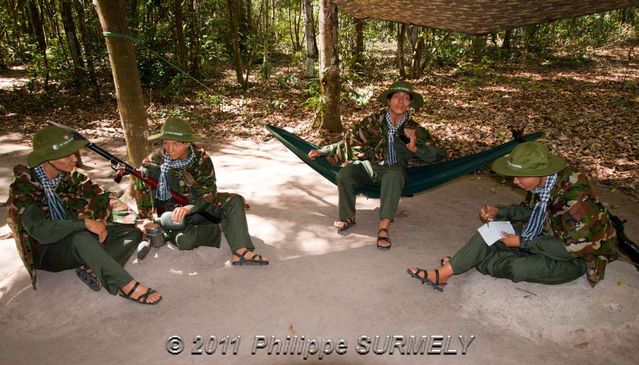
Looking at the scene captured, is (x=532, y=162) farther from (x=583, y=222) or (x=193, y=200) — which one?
(x=193, y=200)

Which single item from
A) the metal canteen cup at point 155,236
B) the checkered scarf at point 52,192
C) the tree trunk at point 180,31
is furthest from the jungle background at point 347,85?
the metal canteen cup at point 155,236

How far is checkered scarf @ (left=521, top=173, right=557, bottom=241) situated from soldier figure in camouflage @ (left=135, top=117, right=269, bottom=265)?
159 cm

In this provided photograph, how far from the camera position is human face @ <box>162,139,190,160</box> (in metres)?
2.61

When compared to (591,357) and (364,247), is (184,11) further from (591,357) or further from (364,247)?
(591,357)

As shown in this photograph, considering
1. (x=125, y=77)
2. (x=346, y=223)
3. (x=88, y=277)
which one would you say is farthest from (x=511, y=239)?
(x=125, y=77)

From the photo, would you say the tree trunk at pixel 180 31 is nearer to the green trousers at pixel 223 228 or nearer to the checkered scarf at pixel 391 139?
the checkered scarf at pixel 391 139

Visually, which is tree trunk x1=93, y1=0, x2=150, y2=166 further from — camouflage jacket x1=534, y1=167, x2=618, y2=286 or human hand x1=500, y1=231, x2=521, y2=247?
camouflage jacket x1=534, y1=167, x2=618, y2=286

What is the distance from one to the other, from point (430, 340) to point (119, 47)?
2.81 metres

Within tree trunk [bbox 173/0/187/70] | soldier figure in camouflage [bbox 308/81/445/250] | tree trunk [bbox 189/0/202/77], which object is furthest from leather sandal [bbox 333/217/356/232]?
tree trunk [bbox 189/0/202/77]

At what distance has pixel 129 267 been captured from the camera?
8.55ft

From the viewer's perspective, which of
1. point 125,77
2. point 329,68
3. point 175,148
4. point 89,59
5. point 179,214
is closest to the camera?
point 179,214

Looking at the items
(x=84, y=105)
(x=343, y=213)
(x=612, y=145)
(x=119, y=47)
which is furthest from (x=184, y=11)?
(x=612, y=145)

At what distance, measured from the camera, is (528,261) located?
7.25ft

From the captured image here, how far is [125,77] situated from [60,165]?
3.44 feet
